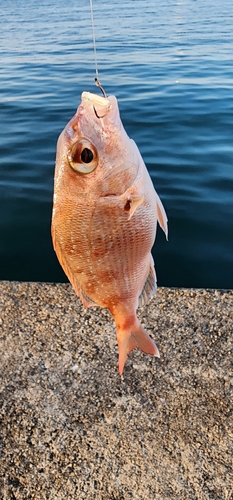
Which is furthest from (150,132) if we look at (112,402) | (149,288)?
(149,288)

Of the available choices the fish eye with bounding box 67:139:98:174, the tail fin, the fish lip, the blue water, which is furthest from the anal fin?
the blue water

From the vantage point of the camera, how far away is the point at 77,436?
7.80 feet

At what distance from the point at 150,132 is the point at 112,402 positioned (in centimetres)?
642

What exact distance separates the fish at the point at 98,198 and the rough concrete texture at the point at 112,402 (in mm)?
1097

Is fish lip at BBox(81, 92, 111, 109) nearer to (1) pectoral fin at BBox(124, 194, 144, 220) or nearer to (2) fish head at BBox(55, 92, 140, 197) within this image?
(2) fish head at BBox(55, 92, 140, 197)

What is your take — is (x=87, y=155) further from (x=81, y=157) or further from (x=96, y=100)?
(x=96, y=100)

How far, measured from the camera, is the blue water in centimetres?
473

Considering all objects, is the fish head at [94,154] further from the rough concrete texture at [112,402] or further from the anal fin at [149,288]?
the rough concrete texture at [112,402]

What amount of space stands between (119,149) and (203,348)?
1671 mm

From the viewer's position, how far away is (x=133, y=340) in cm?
198

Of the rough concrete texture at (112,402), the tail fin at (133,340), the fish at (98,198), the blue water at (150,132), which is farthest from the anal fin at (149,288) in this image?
the blue water at (150,132)

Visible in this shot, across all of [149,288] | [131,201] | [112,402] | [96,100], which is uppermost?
[96,100]

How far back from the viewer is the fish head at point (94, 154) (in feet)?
5.14

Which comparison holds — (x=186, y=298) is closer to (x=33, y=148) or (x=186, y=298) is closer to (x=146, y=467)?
(x=146, y=467)
